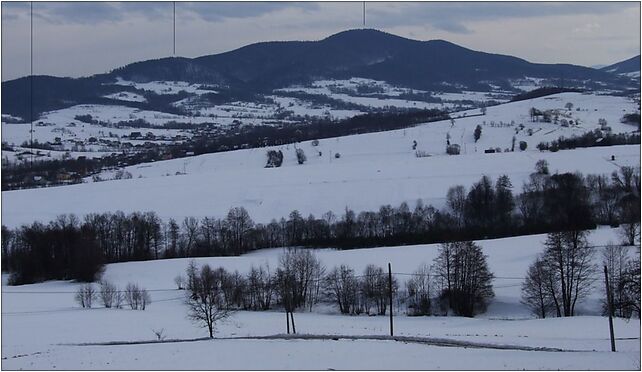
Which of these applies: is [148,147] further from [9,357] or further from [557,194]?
[9,357]

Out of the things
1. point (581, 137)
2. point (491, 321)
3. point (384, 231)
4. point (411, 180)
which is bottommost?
point (491, 321)

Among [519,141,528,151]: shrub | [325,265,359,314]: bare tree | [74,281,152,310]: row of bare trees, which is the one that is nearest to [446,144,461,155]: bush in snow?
[519,141,528,151]: shrub

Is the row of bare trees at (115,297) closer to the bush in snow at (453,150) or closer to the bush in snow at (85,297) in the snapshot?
the bush in snow at (85,297)

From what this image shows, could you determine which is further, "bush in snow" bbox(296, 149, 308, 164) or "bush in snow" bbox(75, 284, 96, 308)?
"bush in snow" bbox(296, 149, 308, 164)

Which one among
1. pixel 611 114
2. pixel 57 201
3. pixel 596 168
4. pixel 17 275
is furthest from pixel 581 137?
pixel 17 275

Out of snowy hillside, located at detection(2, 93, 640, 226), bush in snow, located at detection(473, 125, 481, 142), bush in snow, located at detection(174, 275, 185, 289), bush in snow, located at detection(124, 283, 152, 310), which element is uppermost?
bush in snow, located at detection(473, 125, 481, 142)

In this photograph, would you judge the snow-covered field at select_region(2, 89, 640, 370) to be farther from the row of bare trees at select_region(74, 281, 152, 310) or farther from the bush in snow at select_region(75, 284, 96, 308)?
the bush in snow at select_region(75, 284, 96, 308)
